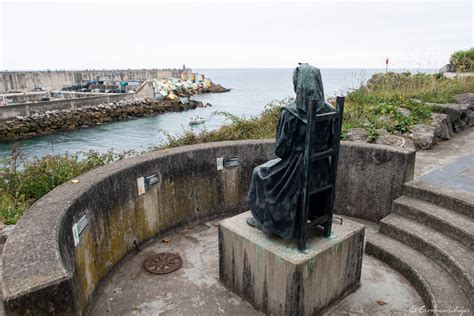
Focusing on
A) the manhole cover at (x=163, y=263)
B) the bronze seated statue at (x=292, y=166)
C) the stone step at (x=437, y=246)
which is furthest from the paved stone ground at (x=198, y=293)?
the bronze seated statue at (x=292, y=166)

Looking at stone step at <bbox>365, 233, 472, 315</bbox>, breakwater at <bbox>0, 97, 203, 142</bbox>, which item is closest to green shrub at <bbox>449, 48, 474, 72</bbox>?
stone step at <bbox>365, 233, 472, 315</bbox>

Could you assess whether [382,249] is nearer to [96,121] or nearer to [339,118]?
[339,118]

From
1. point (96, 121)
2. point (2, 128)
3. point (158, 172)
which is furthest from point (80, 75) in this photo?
point (158, 172)

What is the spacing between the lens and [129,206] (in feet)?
15.4

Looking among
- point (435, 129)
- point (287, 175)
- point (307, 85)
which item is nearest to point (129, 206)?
point (287, 175)

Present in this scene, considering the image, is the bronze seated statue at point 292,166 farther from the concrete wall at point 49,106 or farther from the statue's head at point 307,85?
the concrete wall at point 49,106

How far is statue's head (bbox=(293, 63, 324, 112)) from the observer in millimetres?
3201

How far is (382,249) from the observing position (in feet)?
14.9

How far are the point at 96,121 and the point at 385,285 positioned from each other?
3114 centimetres

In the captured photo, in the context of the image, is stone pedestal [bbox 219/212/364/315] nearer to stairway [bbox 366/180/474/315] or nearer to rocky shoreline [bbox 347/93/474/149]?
stairway [bbox 366/180/474/315]

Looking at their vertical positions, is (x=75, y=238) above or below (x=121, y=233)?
above

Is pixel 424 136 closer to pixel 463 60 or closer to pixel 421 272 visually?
pixel 421 272

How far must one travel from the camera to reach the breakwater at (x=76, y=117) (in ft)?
83.2

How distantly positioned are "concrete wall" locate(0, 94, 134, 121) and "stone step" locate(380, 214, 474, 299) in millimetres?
29467
